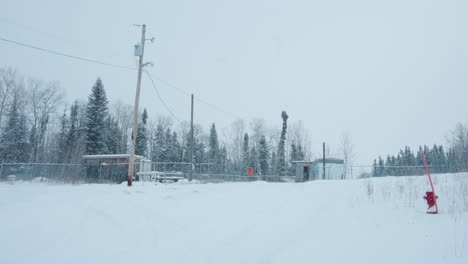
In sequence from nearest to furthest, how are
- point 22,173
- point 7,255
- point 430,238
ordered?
1. point 7,255
2. point 430,238
3. point 22,173

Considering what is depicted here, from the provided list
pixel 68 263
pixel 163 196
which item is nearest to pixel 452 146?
pixel 163 196

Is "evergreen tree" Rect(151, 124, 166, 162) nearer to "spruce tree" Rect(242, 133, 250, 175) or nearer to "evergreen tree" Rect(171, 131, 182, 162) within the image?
"evergreen tree" Rect(171, 131, 182, 162)

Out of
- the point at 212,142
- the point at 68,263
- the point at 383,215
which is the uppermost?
the point at 212,142

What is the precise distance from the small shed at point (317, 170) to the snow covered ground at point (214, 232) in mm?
27592

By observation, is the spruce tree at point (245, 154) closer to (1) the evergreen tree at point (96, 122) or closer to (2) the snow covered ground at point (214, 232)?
(1) the evergreen tree at point (96, 122)

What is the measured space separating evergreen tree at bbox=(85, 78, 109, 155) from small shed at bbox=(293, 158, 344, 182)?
22887 millimetres

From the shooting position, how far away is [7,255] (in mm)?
4469

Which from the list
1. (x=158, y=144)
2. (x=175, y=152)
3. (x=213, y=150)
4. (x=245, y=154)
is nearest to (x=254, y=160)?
(x=245, y=154)

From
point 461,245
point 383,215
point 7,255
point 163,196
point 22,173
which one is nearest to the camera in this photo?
point 7,255

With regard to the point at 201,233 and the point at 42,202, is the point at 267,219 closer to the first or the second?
the point at 201,233

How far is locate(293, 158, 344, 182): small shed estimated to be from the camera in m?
35.6

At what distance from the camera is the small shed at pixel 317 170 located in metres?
35.6

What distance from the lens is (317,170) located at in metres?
Result: 35.7

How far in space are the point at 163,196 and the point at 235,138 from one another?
179 ft
